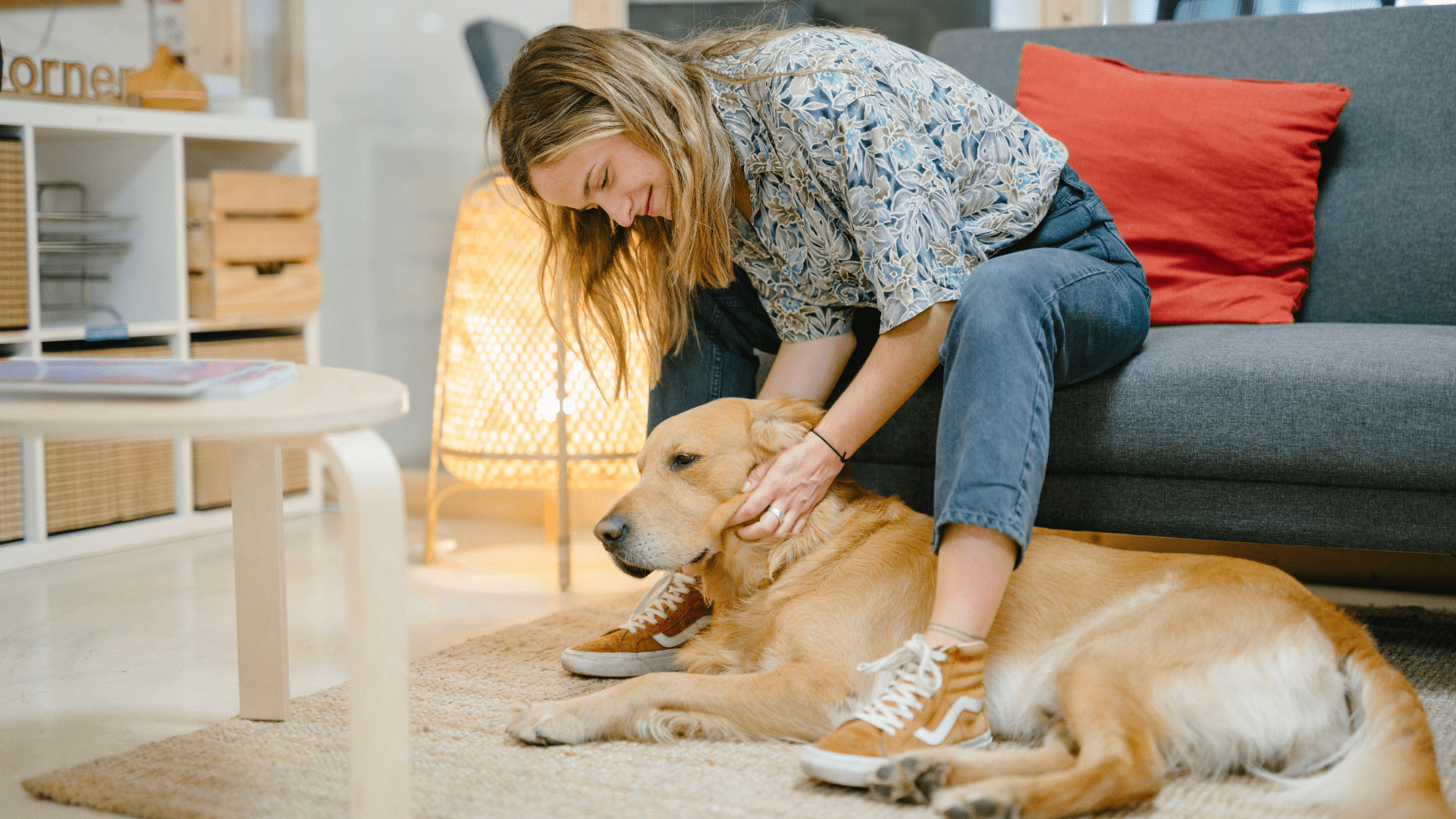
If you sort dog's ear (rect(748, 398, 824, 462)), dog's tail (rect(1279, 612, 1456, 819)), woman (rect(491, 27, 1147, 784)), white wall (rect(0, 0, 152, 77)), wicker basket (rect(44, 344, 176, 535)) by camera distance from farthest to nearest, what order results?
white wall (rect(0, 0, 152, 77))
wicker basket (rect(44, 344, 176, 535))
dog's ear (rect(748, 398, 824, 462))
woman (rect(491, 27, 1147, 784))
dog's tail (rect(1279, 612, 1456, 819))

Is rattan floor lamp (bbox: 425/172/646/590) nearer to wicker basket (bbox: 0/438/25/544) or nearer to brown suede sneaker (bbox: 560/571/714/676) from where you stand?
brown suede sneaker (bbox: 560/571/714/676)

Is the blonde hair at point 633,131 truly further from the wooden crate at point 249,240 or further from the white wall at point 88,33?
the white wall at point 88,33

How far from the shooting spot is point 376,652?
3.43 ft

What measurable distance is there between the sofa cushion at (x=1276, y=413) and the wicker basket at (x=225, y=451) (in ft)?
6.65

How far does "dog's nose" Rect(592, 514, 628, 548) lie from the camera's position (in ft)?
5.20

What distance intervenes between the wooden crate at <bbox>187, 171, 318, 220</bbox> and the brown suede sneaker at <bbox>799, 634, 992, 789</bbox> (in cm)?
227

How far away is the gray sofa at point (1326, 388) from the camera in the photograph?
1562 millimetres

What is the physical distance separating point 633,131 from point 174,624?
1.31 m

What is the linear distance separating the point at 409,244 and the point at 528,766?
226 cm

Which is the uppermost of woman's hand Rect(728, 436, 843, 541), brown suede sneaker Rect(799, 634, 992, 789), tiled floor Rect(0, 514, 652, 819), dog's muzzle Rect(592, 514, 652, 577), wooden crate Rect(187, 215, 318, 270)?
wooden crate Rect(187, 215, 318, 270)

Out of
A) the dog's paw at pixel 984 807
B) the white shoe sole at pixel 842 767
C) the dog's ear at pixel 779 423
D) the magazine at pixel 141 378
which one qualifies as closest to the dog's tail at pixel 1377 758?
the dog's paw at pixel 984 807

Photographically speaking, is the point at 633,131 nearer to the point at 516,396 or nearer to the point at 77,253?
the point at 516,396

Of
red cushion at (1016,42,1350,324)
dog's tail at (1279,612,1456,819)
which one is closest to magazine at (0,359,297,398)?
dog's tail at (1279,612,1456,819)

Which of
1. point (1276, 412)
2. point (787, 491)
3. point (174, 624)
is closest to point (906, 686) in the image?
point (787, 491)
